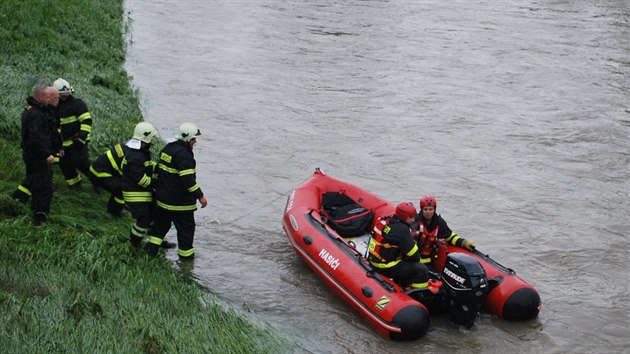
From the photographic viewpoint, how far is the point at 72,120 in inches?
387

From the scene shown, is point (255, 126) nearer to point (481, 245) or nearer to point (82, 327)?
point (481, 245)

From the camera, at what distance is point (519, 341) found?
28.3ft

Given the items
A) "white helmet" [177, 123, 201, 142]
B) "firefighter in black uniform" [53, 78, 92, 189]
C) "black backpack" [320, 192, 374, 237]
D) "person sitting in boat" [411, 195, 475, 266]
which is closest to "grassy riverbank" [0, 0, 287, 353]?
"firefighter in black uniform" [53, 78, 92, 189]

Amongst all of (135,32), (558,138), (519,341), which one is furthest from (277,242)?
(135,32)

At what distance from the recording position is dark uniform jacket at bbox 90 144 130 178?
361 inches

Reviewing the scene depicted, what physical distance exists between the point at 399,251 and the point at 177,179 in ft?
8.64

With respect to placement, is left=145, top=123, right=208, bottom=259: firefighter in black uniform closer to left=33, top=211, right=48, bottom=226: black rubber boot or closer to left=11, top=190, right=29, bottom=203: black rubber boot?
left=33, top=211, right=48, bottom=226: black rubber boot

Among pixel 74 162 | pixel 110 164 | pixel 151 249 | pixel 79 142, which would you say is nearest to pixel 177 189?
pixel 151 249

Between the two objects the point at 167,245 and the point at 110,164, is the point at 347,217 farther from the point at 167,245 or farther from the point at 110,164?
the point at 110,164

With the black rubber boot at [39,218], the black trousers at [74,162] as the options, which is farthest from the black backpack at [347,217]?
the black rubber boot at [39,218]

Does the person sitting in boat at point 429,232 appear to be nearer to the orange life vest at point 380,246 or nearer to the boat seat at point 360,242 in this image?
the orange life vest at point 380,246

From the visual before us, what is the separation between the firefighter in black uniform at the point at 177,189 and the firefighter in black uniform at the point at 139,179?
117 mm

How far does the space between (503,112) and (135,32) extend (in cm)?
1282

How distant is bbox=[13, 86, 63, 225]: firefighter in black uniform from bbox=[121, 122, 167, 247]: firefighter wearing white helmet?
2.73 feet
